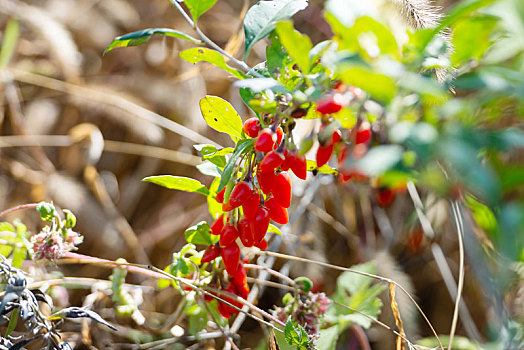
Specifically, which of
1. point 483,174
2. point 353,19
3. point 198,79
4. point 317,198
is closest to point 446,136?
point 483,174

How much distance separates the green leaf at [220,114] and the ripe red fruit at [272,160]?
107 millimetres

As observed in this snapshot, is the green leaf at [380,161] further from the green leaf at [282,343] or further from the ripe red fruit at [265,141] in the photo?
the green leaf at [282,343]

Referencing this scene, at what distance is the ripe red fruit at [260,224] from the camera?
0.62 meters

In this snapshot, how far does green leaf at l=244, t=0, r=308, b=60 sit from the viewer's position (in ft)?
1.84

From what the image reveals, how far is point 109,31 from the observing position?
1.75 m

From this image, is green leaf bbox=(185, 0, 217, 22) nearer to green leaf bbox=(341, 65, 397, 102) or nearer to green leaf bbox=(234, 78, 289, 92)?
green leaf bbox=(234, 78, 289, 92)

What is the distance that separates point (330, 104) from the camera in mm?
462

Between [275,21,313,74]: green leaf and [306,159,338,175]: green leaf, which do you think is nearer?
[275,21,313,74]: green leaf

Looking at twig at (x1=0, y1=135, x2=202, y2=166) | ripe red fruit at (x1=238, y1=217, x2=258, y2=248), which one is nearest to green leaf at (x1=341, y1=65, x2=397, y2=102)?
ripe red fruit at (x1=238, y1=217, x2=258, y2=248)

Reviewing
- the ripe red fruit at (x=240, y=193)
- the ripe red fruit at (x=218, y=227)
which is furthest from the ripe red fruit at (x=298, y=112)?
the ripe red fruit at (x=218, y=227)

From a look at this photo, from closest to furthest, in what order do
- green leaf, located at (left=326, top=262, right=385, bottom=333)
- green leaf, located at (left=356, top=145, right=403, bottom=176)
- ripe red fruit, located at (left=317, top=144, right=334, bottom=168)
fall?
1. green leaf, located at (left=356, top=145, right=403, bottom=176)
2. ripe red fruit, located at (left=317, top=144, right=334, bottom=168)
3. green leaf, located at (left=326, top=262, right=385, bottom=333)

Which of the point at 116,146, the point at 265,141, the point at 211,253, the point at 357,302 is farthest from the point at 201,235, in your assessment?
the point at 116,146

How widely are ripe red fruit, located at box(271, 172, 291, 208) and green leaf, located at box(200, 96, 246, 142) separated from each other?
3.7 inches

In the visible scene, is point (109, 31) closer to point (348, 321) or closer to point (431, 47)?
point (348, 321)
